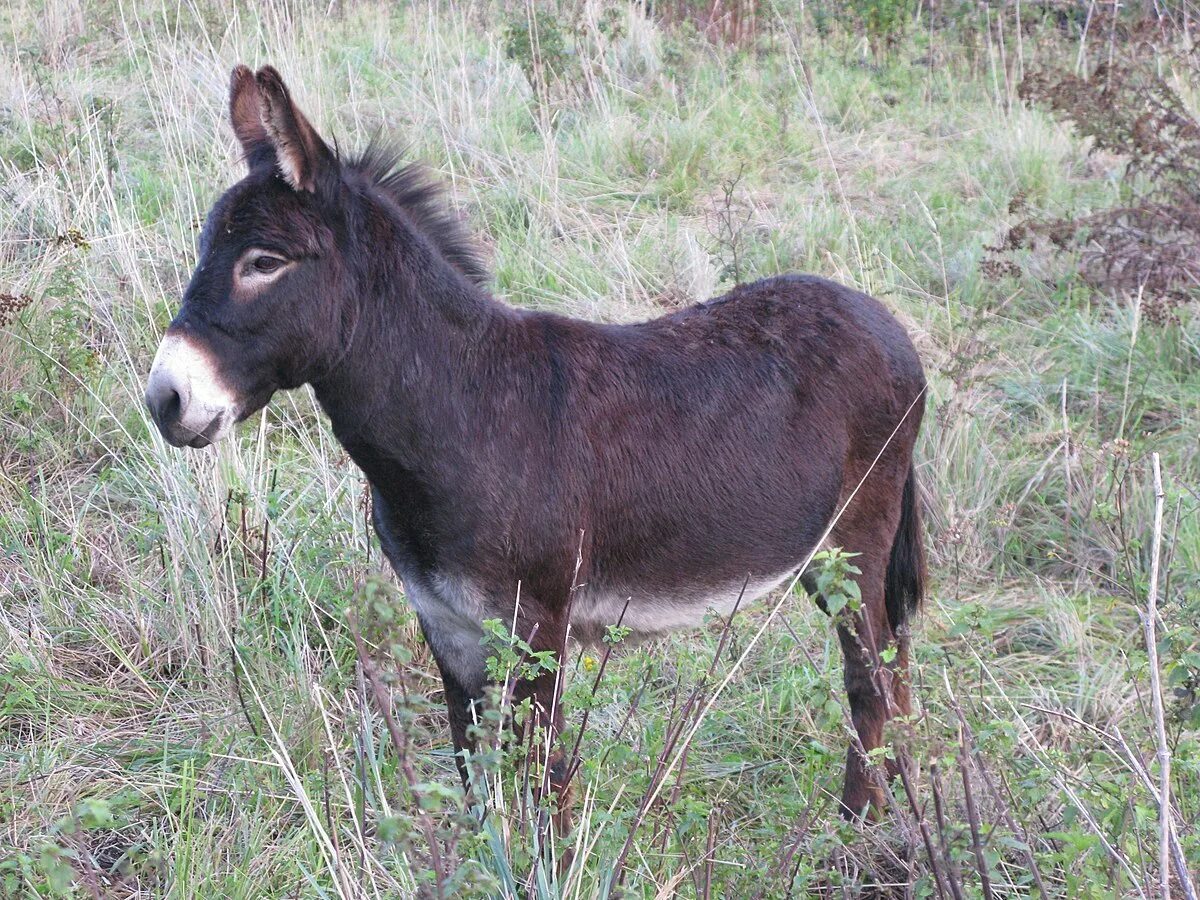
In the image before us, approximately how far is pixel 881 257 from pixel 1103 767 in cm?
331

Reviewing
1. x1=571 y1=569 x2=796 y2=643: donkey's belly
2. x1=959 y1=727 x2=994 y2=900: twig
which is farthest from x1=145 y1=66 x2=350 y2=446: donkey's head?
x1=959 y1=727 x2=994 y2=900: twig

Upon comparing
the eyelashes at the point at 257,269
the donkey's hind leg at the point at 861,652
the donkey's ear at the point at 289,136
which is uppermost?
the donkey's ear at the point at 289,136

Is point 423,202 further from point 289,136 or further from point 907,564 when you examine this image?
point 907,564

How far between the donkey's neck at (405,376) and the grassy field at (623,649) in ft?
1.92

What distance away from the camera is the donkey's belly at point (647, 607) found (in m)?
2.91

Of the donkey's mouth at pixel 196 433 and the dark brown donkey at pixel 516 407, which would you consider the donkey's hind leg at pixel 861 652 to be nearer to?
the dark brown donkey at pixel 516 407

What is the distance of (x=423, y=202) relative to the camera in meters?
2.87

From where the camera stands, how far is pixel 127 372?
15.6ft

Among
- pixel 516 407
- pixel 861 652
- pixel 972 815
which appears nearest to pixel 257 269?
pixel 516 407

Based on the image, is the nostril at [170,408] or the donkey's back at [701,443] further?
the donkey's back at [701,443]

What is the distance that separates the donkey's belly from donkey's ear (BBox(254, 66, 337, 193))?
3.81 ft

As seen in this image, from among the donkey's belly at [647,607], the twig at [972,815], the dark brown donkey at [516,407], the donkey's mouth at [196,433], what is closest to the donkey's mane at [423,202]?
the dark brown donkey at [516,407]

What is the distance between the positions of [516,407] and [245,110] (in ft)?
3.16

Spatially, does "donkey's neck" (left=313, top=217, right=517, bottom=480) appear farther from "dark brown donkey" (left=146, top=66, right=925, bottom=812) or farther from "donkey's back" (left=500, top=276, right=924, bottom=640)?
"donkey's back" (left=500, top=276, right=924, bottom=640)
